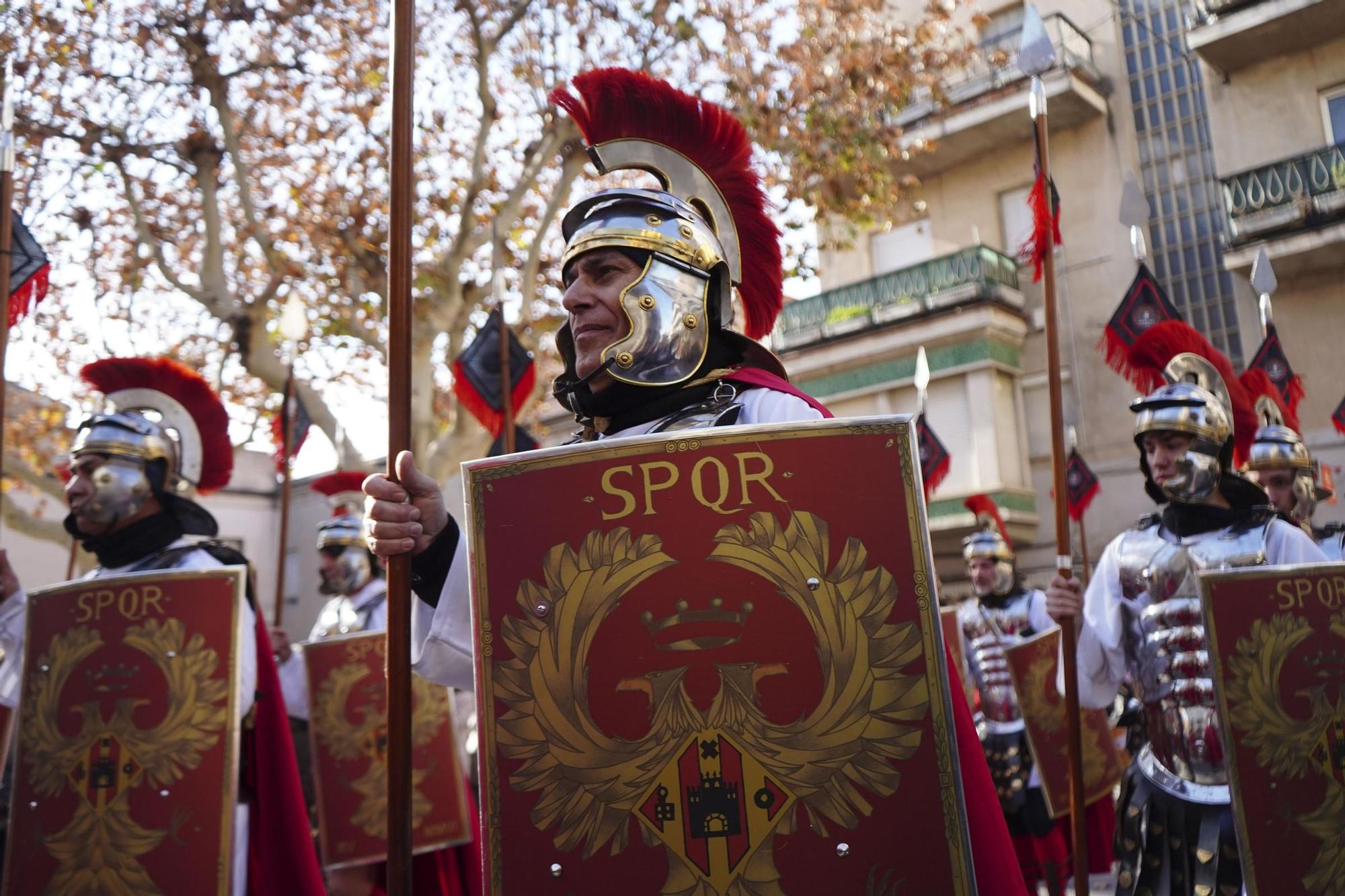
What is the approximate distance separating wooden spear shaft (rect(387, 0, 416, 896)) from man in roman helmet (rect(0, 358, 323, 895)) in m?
1.60

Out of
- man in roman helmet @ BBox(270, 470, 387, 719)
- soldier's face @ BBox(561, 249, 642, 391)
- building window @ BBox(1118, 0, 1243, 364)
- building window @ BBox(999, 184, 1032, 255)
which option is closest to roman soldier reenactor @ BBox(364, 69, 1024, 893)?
soldier's face @ BBox(561, 249, 642, 391)

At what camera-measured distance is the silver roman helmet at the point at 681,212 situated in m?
2.49

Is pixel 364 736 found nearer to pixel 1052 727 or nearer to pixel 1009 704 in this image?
pixel 1052 727

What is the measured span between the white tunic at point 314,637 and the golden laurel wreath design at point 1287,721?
437cm

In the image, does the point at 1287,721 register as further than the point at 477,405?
No

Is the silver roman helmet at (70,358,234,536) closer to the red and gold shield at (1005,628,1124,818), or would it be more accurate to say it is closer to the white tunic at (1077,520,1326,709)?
the white tunic at (1077,520,1326,709)

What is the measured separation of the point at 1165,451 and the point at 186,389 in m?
4.08

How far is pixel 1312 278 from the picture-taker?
556 inches

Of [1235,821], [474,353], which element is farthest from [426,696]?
[1235,821]

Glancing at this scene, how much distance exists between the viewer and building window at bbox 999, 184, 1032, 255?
17330 mm

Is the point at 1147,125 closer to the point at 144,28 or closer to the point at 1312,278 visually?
the point at 1312,278

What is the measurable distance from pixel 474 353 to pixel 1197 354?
4.12m

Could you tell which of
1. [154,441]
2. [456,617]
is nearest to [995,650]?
[154,441]

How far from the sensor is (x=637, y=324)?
2.41m
